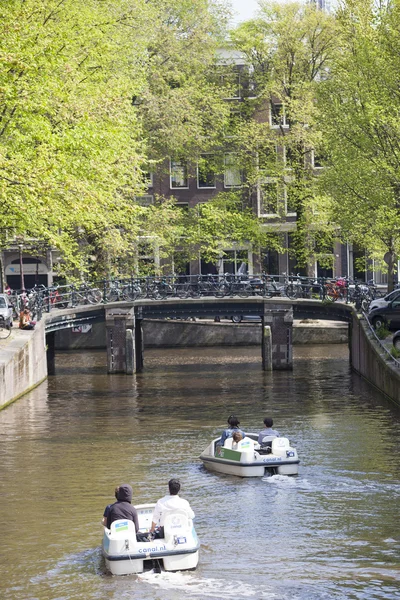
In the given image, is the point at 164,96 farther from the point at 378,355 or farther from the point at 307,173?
the point at 378,355

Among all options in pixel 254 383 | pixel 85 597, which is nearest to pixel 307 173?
pixel 254 383

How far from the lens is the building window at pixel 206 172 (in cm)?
6962

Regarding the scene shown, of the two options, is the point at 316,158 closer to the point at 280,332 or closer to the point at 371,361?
the point at 280,332

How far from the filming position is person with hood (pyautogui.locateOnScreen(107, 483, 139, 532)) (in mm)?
20516

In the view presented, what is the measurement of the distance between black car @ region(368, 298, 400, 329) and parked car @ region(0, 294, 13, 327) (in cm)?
1458

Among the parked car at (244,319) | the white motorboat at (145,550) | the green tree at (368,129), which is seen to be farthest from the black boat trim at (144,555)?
the parked car at (244,319)

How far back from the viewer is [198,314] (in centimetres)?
5794

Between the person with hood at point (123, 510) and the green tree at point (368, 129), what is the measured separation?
2323 centimetres

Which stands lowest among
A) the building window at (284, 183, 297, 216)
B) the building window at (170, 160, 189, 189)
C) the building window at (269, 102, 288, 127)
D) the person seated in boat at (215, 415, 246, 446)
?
the person seated in boat at (215, 415, 246, 446)

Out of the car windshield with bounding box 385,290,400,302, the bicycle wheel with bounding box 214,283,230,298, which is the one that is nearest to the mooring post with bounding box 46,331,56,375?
the bicycle wheel with bounding box 214,283,230,298

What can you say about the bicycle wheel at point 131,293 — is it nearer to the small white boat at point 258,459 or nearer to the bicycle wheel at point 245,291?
the bicycle wheel at point 245,291

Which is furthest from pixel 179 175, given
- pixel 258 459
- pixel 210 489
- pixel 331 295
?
pixel 210 489

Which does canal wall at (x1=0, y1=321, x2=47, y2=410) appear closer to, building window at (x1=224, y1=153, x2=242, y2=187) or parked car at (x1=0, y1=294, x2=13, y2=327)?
parked car at (x1=0, y1=294, x2=13, y2=327)

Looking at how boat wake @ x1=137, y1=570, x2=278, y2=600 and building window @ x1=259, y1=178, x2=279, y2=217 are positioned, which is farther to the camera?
building window @ x1=259, y1=178, x2=279, y2=217
